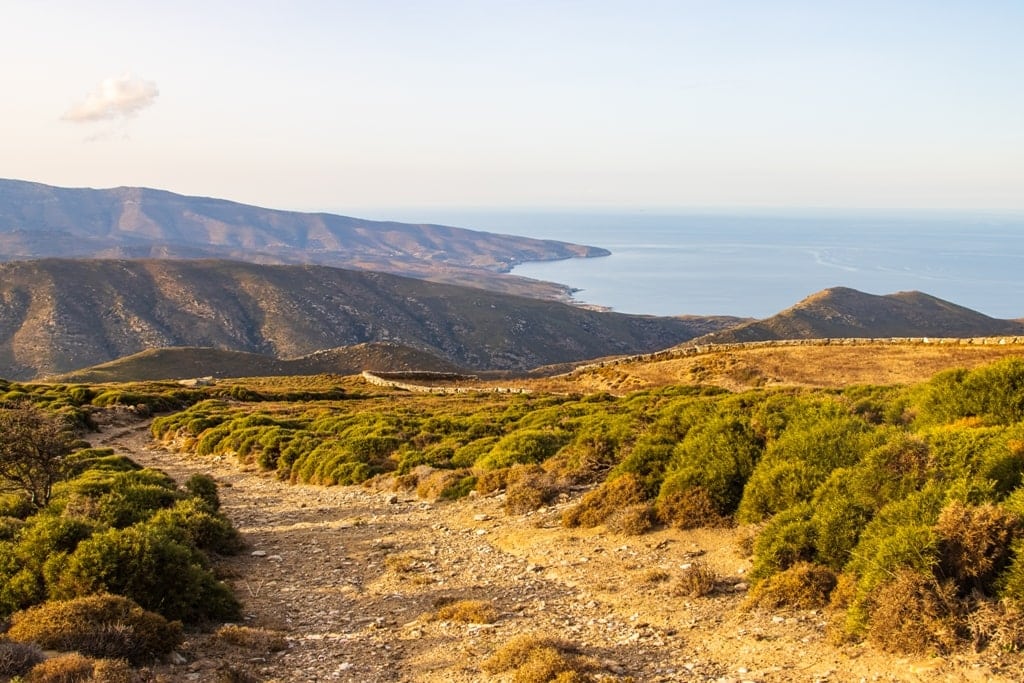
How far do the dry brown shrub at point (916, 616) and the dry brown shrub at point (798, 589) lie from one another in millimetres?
1043

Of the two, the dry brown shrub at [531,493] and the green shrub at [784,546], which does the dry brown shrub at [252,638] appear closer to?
the green shrub at [784,546]

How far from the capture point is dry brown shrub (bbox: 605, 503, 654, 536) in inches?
409

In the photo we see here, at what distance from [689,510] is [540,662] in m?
4.63

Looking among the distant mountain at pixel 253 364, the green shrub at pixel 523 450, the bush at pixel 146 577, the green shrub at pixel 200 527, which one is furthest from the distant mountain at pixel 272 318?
the bush at pixel 146 577

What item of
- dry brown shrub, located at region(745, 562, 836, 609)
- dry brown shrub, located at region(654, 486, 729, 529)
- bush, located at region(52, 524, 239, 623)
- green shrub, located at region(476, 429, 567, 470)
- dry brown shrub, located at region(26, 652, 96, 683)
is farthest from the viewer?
green shrub, located at region(476, 429, 567, 470)

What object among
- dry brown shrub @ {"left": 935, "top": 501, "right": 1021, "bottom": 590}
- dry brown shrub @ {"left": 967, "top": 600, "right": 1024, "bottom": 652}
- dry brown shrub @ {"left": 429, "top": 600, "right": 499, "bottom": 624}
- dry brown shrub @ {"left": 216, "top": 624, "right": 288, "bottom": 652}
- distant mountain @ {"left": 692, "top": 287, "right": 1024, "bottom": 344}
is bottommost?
dry brown shrub @ {"left": 216, "top": 624, "right": 288, "bottom": 652}

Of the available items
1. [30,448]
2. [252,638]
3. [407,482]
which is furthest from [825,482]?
[30,448]

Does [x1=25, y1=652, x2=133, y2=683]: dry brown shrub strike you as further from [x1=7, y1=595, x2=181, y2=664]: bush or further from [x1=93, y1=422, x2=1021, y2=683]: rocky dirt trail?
[x1=93, y1=422, x2=1021, y2=683]: rocky dirt trail

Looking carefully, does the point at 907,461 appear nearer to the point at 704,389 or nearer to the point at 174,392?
the point at 704,389

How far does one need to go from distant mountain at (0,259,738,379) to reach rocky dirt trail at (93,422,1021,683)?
367ft

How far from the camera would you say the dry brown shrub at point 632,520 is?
10383 millimetres

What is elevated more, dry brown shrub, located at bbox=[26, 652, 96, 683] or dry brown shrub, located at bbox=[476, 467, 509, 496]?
dry brown shrub, located at bbox=[26, 652, 96, 683]

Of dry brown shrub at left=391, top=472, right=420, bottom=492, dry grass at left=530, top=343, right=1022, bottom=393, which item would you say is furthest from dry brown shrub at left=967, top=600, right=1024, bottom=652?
dry grass at left=530, top=343, right=1022, bottom=393

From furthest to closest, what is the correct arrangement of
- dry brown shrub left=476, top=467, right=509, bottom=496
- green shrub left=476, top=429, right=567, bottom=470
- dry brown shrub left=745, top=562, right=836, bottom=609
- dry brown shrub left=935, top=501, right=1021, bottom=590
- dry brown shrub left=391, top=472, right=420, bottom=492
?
1. dry brown shrub left=391, top=472, right=420, bottom=492
2. green shrub left=476, top=429, right=567, bottom=470
3. dry brown shrub left=476, top=467, right=509, bottom=496
4. dry brown shrub left=745, top=562, right=836, bottom=609
5. dry brown shrub left=935, top=501, right=1021, bottom=590
